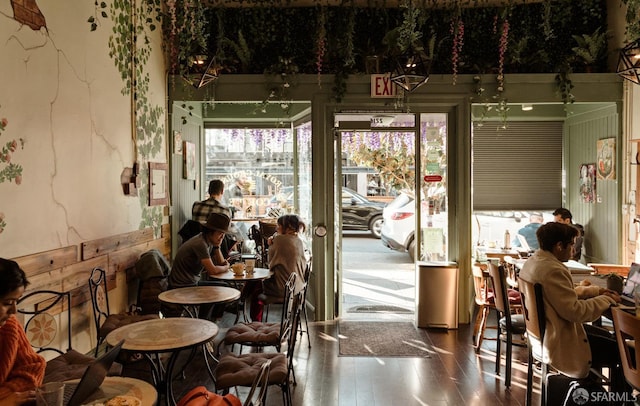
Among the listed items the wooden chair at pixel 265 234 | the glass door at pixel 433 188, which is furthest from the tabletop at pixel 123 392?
the wooden chair at pixel 265 234

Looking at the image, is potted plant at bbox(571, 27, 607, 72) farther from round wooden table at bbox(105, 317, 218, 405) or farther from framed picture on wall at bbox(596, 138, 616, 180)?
round wooden table at bbox(105, 317, 218, 405)

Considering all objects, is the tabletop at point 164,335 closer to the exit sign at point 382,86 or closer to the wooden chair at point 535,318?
the wooden chair at point 535,318

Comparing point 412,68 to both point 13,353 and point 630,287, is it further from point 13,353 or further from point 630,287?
point 13,353

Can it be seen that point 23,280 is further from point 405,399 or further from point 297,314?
point 405,399

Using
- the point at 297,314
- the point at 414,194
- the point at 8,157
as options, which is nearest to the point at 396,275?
the point at 414,194

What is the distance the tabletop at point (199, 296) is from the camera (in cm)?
382

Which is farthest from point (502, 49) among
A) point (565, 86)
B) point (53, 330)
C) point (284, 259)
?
point (53, 330)

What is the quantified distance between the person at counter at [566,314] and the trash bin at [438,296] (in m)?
2.46

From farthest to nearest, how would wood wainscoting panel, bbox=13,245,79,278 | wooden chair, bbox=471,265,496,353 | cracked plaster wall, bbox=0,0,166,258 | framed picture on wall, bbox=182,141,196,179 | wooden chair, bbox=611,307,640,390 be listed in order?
framed picture on wall, bbox=182,141,196,179, wooden chair, bbox=471,265,496,353, wood wainscoting panel, bbox=13,245,79,278, cracked plaster wall, bbox=0,0,166,258, wooden chair, bbox=611,307,640,390

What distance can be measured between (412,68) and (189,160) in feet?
11.0

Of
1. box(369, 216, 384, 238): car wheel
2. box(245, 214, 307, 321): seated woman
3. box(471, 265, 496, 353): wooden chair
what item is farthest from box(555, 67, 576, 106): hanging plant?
box(369, 216, 384, 238): car wheel

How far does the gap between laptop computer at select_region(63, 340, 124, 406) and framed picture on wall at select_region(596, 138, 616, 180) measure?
19.6ft

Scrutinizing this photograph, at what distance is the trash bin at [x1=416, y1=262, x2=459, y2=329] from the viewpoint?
5.77m

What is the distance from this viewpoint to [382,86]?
598cm
